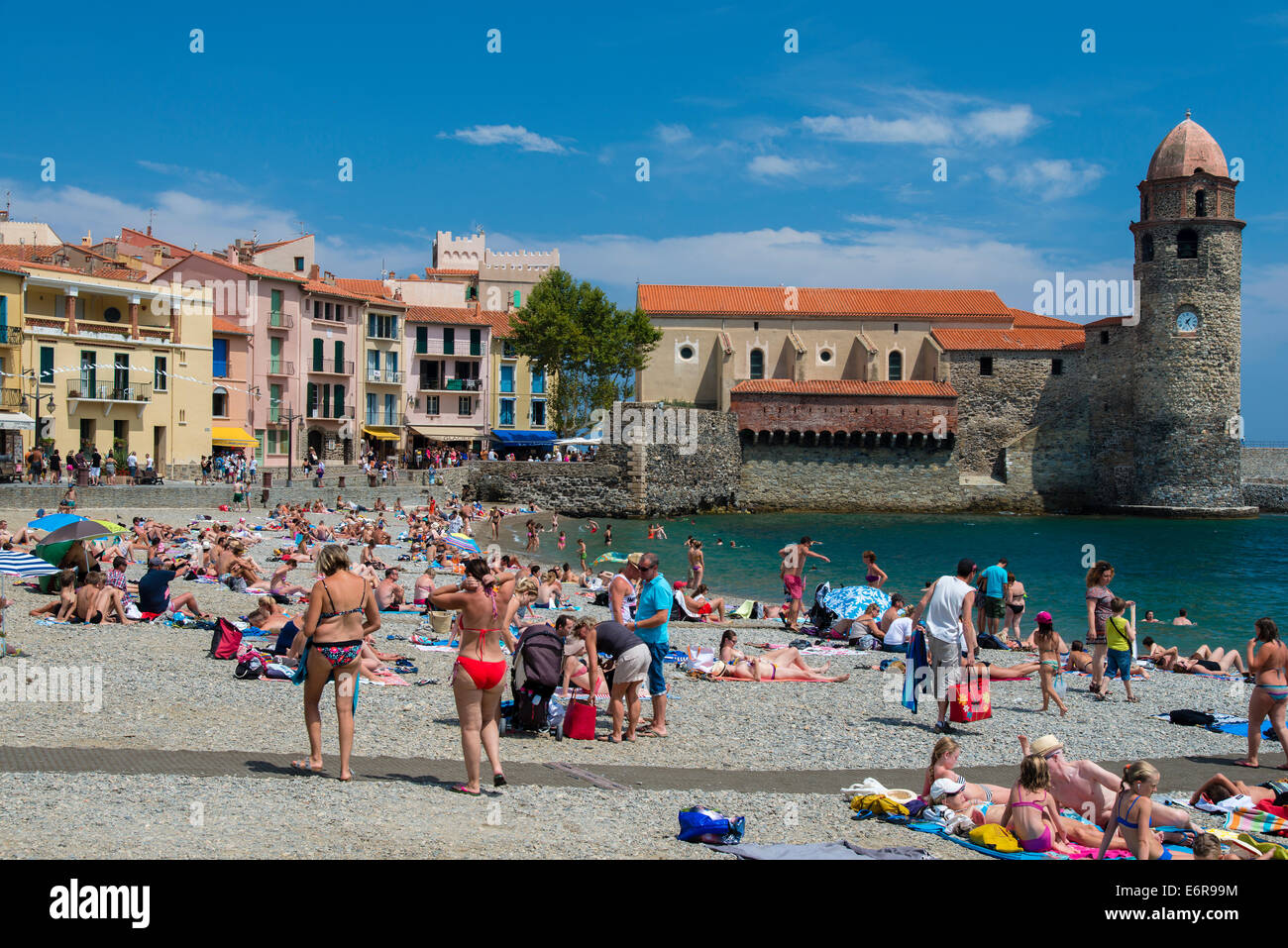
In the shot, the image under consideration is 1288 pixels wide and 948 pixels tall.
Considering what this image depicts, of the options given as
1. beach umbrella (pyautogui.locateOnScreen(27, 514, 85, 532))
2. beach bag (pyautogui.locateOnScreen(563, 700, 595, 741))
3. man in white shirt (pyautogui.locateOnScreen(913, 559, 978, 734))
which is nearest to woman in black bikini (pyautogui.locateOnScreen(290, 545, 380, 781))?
beach bag (pyautogui.locateOnScreen(563, 700, 595, 741))

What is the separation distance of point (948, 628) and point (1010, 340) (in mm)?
50121

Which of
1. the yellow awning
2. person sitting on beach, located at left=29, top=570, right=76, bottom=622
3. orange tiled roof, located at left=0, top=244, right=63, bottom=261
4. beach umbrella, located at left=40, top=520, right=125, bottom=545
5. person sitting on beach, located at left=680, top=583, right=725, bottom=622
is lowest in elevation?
person sitting on beach, located at left=680, top=583, right=725, bottom=622

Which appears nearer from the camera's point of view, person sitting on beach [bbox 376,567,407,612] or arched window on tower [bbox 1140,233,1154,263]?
person sitting on beach [bbox 376,567,407,612]

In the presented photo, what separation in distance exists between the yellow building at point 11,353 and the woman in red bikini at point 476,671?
1299 inches

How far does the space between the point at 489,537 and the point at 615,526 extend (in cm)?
858

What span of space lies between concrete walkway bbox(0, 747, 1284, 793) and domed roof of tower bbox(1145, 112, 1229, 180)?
49.3 meters

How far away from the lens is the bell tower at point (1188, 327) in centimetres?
5075

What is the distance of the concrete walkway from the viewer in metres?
7.38

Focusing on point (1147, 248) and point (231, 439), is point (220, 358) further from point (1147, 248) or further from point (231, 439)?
point (1147, 248)

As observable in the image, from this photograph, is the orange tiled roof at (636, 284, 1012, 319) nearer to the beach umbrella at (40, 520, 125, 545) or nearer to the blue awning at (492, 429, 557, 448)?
the blue awning at (492, 429, 557, 448)

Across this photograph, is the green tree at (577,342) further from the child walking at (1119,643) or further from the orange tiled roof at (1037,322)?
the child walking at (1119,643)

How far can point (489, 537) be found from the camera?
36.3 meters
